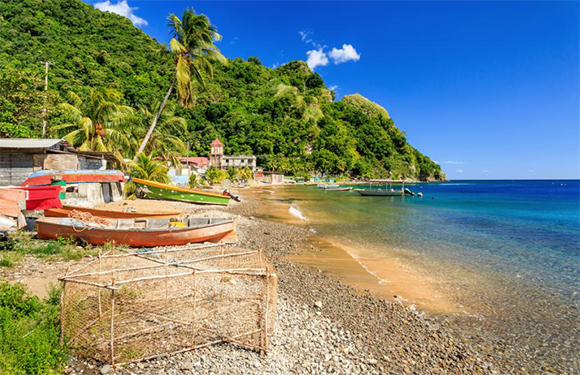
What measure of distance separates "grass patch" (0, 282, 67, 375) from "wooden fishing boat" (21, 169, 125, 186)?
5963 millimetres

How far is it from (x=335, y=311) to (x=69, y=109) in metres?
22.6

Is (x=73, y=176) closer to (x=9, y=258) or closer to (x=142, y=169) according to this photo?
(x=9, y=258)

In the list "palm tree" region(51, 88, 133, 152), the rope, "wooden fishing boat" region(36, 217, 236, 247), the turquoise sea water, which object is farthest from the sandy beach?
"palm tree" region(51, 88, 133, 152)

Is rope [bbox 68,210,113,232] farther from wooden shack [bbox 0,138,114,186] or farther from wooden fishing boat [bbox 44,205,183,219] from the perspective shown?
wooden shack [bbox 0,138,114,186]

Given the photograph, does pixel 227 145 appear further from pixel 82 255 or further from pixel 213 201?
pixel 82 255

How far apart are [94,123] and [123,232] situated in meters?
15.2

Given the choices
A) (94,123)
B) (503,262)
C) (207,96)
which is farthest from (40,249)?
(207,96)

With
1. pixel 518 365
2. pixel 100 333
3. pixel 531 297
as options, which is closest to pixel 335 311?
pixel 518 365

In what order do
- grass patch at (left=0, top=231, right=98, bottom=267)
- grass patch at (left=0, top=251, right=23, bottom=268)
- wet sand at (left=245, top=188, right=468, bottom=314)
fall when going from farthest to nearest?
Answer: 1. wet sand at (left=245, top=188, right=468, bottom=314)
2. grass patch at (left=0, top=231, right=98, bottom=267)
3. grass patch at (left=0, top=251, right=23, bottom=268)

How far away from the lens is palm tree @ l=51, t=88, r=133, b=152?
19.6 meters

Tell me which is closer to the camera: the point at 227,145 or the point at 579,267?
the point at 579,267

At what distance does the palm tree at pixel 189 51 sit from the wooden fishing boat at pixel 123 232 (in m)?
11.9

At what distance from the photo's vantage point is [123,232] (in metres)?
9.58

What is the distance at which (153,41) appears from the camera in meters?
90.1
